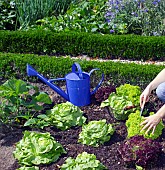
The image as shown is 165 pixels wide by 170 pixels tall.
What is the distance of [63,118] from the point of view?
4.59m

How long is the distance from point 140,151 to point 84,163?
1.50 ft

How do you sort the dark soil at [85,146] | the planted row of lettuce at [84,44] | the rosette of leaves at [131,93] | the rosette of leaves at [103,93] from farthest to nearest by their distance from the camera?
the planted row of lettuce at [84,44] < the rosette of leaves at [103,93] < the rosette of leaves at [131,93] < the dark soil at [85,146]

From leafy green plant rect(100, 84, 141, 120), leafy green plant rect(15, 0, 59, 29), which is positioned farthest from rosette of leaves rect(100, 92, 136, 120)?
leafy green plant rect(15, 0, 59, 29)

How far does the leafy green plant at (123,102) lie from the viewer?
181 inches

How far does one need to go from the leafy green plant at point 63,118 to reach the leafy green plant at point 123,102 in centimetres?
31

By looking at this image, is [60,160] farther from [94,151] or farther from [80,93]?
[80,93]

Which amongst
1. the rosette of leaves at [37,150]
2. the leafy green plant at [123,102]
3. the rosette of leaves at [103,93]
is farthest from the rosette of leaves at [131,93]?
the rosette of leaves at [37,150]

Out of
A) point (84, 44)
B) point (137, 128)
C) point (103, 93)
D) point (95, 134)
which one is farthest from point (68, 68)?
point (137, 128)

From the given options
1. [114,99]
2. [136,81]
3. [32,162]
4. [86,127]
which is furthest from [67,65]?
[32,162]

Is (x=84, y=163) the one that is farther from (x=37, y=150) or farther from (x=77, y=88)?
(x=77, y=88)

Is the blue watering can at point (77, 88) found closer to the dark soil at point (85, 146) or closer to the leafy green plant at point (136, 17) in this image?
the dark soil at point (85, 146)

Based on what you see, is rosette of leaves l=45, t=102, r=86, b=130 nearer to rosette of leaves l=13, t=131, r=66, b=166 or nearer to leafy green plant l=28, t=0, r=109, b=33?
rosette of leaves l=13, t=131, r=66, b=166

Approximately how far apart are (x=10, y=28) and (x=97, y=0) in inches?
60.9

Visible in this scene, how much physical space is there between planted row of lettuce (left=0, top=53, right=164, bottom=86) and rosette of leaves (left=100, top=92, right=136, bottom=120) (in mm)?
818
